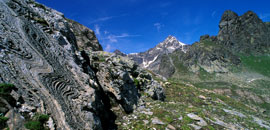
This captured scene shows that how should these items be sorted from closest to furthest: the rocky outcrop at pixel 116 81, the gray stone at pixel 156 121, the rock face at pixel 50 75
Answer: the rock face at pixel 50 75 < the gray stone at pixel 156 121 < the rocky outcrop at pixel 116 81

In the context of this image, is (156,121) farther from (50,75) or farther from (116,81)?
(50,75)

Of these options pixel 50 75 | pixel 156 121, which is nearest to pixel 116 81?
pixel 156 121

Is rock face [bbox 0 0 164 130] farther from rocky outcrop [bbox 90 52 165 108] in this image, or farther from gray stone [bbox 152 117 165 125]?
gray stone [bbox 152 117 165 125]

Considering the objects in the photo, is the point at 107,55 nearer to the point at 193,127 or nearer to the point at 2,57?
the point at 2,57

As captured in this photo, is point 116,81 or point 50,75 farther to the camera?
point 116,81

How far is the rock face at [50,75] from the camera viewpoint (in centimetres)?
917

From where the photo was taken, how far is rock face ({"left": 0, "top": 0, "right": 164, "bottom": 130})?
361 inches

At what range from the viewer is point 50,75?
11.9 metres

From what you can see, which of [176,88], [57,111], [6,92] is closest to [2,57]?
[6,92]

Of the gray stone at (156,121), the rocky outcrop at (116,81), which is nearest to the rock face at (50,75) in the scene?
the rocky outcrop at (116,81)

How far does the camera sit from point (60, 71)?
1300 cm

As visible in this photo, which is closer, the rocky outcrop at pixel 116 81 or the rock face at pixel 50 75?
the rock face at pixel 50 75

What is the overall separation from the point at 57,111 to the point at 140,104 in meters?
10.5

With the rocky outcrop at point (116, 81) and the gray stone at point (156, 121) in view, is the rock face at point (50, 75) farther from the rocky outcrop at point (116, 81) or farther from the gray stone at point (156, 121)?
the gray stone at point (156, 121)
